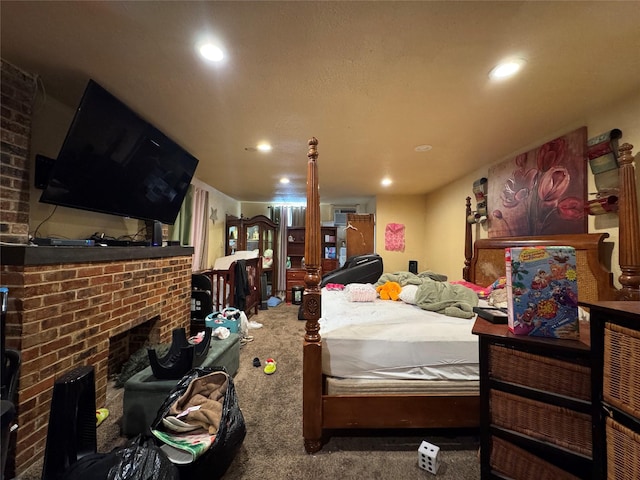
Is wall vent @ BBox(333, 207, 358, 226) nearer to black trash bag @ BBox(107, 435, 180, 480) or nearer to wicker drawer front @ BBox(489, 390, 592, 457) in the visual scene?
wicker drawer front @ BBox(489, 390, 592, 457)

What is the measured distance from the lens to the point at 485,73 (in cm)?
143

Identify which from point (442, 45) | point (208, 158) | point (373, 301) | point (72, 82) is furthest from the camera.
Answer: point (208, 158)

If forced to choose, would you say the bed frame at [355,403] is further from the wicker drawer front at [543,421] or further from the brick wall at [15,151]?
the brick wall at [15,151]

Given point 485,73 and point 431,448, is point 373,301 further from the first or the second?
point 485,73

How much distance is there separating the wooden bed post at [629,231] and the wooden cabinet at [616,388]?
0.90 meters

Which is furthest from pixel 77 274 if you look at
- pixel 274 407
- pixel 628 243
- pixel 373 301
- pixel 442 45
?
pixel 628 243

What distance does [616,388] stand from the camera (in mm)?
801

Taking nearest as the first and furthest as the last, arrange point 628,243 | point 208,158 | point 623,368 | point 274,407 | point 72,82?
point 623,368, point 628,243, point 72,82, point 274,407, point 208,158

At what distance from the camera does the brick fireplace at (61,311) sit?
123 centimetres

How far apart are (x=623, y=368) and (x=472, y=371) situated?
0.78 meters

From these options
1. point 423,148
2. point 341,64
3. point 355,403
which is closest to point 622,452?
point 355,403

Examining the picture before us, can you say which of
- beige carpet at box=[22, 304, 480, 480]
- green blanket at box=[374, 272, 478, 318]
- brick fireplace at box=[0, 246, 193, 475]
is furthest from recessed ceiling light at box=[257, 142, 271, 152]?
beige carpet at box=[22, 304, 480, 480]

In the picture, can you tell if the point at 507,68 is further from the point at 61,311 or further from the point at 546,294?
the point at 61,311

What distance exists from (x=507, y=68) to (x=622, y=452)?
5.79ft
